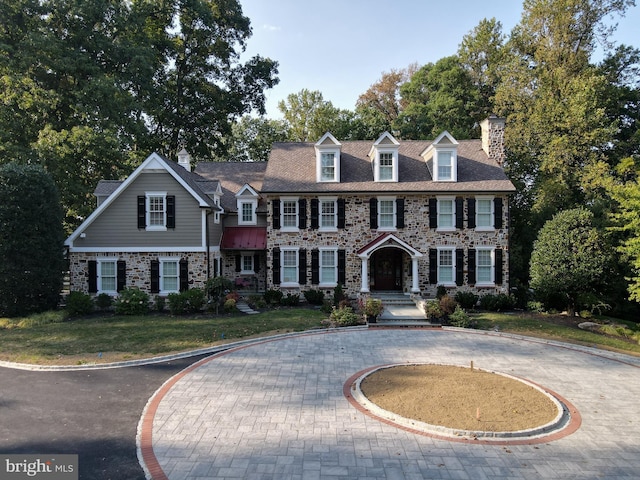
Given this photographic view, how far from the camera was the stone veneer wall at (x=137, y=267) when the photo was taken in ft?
72.2

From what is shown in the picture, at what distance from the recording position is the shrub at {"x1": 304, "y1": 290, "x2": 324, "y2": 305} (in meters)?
22.9

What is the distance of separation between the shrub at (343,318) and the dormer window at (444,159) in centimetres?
1020

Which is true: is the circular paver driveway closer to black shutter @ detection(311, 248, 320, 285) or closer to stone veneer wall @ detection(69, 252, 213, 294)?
stone veneer wall @ detection(69, 252, 213, 294)

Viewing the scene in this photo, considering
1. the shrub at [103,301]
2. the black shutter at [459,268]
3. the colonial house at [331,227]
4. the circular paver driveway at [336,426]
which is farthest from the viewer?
the black shutter at [459,268]

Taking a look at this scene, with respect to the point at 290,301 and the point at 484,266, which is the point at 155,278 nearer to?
the point at 290,301

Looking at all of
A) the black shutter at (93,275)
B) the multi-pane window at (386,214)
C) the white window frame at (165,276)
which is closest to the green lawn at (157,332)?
the white window frame at (165,276)

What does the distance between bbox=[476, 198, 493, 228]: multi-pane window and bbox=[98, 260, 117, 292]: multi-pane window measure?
69.0 feet

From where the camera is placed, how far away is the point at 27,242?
62.4ft

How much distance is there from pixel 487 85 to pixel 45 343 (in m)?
40.1

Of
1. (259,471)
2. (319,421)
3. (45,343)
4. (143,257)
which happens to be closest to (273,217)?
(143,257)

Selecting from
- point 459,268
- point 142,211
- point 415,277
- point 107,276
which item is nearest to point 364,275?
point 415,277

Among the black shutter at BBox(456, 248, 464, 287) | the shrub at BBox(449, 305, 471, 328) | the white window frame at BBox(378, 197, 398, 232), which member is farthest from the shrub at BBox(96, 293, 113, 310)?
the black shutter at BBox(456, 248, 464, 287)

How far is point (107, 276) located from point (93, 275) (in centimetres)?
74

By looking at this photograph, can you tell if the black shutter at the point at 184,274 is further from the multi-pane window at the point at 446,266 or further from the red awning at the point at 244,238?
the multi-pane window at the point at 446,266
